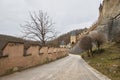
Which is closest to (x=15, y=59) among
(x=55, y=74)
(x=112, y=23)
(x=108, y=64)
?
(x=55, y=74)

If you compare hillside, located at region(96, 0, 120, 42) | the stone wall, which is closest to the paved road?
the stone wall

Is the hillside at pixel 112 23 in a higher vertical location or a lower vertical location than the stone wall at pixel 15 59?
higher

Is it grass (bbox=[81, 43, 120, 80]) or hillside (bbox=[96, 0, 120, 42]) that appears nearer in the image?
grass (bbox=[81, 43, 120, 80])

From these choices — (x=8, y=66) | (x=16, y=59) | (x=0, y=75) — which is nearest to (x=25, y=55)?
(x=16, y=59)

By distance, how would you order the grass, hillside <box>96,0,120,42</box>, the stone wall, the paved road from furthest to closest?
hillside <box>96,0,120,42</box>
the grass
the stone wall
the paved road

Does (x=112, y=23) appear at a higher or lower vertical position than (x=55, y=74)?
higher

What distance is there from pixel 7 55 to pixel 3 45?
0.84 metres

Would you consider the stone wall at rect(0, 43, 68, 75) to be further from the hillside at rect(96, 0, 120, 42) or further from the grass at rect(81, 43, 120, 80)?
the hillside at rect(96, 0, 120, 42)

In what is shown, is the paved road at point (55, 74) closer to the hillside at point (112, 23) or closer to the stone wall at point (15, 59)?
the stone wall at point (15, 59)

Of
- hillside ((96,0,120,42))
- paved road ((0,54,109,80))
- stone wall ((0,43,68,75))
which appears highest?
hillside ((96,0,120,42))

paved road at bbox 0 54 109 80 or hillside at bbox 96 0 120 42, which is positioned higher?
hillside at bbox 96 0 120 42

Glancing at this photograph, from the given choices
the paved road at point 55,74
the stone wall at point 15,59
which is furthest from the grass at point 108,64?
the stone wall at point 15,59

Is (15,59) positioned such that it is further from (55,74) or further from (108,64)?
(108,64)

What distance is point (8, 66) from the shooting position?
16844 millimetres
